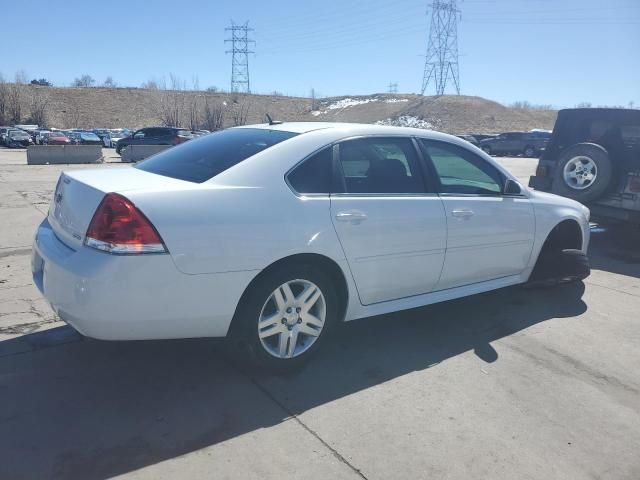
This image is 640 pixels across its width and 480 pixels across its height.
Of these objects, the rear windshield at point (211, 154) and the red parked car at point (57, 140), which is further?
the red parked car at point (57, 140)

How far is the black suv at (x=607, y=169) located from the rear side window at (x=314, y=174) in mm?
5192

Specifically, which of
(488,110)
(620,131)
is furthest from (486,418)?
(488,110)

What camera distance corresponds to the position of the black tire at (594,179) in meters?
7.16

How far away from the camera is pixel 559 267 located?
5184mm

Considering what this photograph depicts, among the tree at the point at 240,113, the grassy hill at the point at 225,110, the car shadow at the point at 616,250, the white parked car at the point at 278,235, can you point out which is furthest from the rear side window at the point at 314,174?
the tree at the point at 240,113

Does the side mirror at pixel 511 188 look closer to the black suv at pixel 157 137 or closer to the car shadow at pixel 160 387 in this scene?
the car shadow at pixel 160 387

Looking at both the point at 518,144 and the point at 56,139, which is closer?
the point at 56,139

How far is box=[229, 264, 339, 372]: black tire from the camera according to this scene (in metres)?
3.14

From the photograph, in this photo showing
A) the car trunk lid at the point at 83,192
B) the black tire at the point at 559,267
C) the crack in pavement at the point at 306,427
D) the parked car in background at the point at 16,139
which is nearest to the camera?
the crack in pavement at the point at 306,427

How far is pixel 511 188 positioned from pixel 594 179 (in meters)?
3.48

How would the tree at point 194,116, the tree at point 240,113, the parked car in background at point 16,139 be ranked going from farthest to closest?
the tree at point 240,113, the tree at point 194,116, the parked car in background at point 16,139

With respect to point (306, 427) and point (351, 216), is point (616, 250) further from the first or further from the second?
point (306, 427)

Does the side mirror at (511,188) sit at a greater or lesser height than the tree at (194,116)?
lesser

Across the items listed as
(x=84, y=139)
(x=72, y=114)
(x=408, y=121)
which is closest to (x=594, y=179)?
(x=84, y=139)
